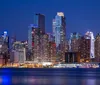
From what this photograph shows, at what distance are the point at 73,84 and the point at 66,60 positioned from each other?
124055 mm

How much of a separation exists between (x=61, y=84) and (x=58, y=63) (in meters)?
125

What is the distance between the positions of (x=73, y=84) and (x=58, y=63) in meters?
124

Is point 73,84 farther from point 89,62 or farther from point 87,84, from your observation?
point 89,62

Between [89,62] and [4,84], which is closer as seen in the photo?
[4,84]

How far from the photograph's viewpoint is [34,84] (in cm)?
7225

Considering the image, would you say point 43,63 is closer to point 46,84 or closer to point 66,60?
point 66,60

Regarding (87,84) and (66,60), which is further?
(66,60)

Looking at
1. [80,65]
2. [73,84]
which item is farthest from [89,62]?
[73,84]

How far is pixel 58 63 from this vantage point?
19762cm

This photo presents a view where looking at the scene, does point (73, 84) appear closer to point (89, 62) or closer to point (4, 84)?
point (4, 84)

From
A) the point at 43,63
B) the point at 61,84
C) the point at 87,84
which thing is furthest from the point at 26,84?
the point at 43,63

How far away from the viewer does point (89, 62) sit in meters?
199

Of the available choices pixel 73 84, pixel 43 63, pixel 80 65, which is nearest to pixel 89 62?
pixel 80 65

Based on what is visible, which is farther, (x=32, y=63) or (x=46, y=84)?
(x=32, y=63)
